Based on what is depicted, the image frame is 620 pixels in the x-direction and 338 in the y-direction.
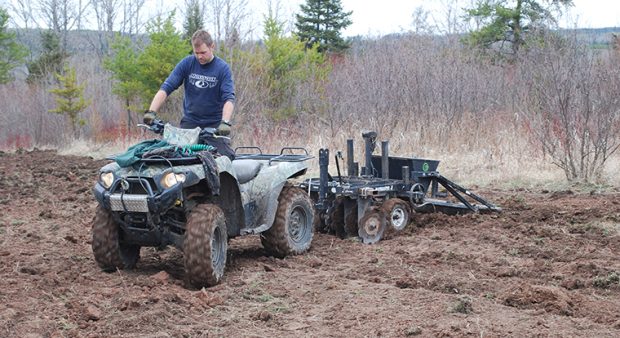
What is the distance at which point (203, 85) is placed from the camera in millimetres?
7875

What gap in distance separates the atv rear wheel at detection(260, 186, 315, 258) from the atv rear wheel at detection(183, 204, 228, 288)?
126 centimetres

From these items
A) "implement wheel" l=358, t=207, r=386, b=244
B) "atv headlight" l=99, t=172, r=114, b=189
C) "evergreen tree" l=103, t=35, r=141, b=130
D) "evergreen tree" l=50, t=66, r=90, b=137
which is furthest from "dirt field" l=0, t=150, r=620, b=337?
"evergreen tree" l=50, t=66, r=90, b=137

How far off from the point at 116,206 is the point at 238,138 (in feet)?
40.7

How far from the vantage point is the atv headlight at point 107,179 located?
6.88 m

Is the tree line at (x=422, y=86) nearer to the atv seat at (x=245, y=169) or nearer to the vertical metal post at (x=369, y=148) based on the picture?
the vertical metal post at (x=369, y=148)

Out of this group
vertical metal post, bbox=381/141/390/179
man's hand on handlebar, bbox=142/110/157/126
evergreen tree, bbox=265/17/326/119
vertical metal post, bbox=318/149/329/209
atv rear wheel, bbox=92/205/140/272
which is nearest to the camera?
atv rear wheel, bbox=92/205/140/272

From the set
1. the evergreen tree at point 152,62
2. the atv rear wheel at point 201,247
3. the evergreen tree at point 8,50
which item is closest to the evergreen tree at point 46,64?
the evergreen tree at point 8,50

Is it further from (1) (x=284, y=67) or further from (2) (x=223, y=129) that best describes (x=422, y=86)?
(2) (x=223, y=129)

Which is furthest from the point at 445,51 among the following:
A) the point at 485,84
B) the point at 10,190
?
the point at 10,190

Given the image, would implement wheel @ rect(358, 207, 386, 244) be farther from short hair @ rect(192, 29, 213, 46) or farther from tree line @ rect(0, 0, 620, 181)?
tree line @ rect(0, 0, 620, 181)

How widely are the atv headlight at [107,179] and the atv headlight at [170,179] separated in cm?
54

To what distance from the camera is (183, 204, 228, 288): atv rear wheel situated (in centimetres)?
664

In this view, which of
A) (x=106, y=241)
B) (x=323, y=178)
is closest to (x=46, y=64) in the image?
(x=323, y=178)

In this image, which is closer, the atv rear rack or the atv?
the atv
